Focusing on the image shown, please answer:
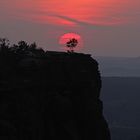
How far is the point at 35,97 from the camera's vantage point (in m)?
42.4

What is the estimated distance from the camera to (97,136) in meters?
51.6

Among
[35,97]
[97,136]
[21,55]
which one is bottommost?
[97,136]

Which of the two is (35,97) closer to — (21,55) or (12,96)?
(12,96)

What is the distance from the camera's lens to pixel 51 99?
44.5 meters

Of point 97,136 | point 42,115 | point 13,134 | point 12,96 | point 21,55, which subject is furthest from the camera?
point 97,136

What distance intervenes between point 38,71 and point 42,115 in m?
3.67

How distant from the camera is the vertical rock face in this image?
39594 mm

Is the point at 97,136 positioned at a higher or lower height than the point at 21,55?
lower

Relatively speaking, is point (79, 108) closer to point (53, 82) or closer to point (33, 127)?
point (53, 82)

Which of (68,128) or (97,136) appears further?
(97,136)

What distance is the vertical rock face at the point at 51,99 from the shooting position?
130 feet

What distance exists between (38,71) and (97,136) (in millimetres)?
10070

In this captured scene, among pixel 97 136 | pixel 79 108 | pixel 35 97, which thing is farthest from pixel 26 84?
pixel 97 136

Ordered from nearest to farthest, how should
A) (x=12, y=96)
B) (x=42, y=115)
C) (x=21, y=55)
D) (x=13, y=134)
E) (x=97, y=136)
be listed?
1. (x=13, y=134)
2. (x=12, y=96)
3. (x=42, y=115)
4. (x=21, y=55)
5. (x=97, y=136)
